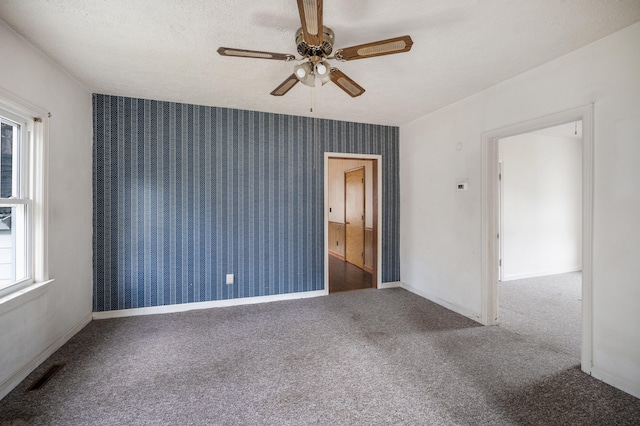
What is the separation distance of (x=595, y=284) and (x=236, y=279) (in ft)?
11.6

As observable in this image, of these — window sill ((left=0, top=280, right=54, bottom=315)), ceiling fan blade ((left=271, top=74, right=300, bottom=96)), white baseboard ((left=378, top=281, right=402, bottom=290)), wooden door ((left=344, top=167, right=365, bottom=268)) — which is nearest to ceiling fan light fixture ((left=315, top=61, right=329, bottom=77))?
ceiling fan blade ((left=271, top=74, right=300, bottom=96))

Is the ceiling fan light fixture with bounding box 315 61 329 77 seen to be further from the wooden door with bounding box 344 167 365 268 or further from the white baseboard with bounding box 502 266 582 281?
the white baseboard with bounding box 502 266 582 281

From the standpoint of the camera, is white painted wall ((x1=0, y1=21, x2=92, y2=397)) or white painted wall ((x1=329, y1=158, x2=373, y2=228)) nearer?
white painted wall ((x1=0, y1=21, x2=92, y2=397))

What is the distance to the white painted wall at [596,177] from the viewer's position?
1.95 meters

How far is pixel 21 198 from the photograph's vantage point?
2.25 meters

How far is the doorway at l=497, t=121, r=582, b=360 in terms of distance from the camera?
15.2ft

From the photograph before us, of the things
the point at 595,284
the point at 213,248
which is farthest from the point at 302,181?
the point at 595,284

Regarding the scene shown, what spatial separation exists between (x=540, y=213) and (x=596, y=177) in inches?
132

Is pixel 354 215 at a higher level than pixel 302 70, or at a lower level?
lower

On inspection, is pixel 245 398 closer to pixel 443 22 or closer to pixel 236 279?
pixel 236 279

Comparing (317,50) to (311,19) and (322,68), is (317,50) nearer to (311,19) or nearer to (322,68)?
(322,68)

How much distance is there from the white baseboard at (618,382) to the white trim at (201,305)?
282 cm

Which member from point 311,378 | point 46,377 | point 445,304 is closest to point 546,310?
point 445,304

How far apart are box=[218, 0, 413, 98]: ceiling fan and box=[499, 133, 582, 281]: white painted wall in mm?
3831
